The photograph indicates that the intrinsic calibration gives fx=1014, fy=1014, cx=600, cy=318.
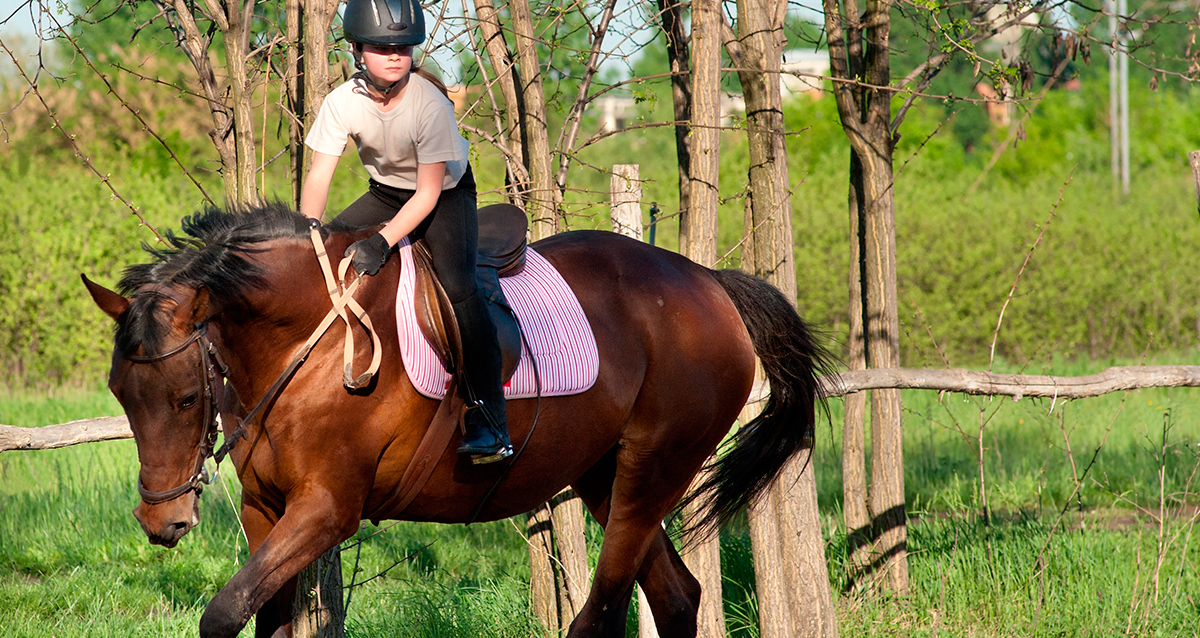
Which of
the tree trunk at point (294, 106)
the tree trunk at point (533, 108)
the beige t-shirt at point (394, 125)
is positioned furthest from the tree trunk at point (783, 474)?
the beige t-shirt at point (394, 125)

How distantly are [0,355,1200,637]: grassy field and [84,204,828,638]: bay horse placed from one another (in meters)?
0.67

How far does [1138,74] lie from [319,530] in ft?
190

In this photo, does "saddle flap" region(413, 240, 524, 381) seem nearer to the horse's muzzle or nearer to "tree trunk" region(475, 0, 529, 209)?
the horse's muzzle

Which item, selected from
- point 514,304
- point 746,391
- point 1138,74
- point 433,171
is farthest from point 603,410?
point 1138,74

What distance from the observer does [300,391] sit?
3.04 meters

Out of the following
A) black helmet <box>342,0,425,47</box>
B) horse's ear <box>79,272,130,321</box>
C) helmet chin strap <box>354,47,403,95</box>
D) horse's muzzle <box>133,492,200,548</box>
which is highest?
black helmet <box>342,0,425,47</box>

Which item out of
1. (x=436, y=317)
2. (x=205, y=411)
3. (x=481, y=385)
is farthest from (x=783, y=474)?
(x=205, y=411)

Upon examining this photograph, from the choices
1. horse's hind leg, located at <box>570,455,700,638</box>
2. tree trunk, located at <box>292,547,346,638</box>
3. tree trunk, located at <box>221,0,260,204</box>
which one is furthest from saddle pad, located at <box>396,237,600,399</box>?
tree trunk, located at <box>292,547,346,638</box>

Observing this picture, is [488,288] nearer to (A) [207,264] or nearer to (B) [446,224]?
(B) [446,224]

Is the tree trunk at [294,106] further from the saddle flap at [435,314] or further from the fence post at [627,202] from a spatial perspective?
the fence post at [627,202]

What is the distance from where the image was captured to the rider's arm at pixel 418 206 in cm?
314

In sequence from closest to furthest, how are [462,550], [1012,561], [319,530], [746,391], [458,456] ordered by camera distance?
1. [319,530]
2. [458,456]
3. [746,391]
4. [1012,561]
5. [462,550]

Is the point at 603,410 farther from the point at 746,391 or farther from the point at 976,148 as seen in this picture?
the point at 976,148

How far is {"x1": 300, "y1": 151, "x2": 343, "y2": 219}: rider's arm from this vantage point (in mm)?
3230
